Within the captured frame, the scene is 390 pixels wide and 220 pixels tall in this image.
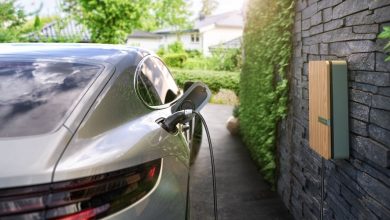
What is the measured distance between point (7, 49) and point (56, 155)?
1.38 metres

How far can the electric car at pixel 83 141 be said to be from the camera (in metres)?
1.51

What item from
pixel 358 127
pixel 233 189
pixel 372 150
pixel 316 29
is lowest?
pixel 233 189

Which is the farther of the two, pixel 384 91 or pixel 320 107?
pixel 320 107

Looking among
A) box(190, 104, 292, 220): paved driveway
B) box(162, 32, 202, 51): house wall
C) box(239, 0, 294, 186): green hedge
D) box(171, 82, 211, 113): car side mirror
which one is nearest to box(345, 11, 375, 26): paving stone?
box(171, 82, 211, 113): car side mirror

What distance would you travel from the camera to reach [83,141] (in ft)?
5.74

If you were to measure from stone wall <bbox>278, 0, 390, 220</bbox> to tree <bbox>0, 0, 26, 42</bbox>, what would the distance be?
30.8ft

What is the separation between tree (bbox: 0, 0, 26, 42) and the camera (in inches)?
434

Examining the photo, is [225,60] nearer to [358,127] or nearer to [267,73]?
[267,73]

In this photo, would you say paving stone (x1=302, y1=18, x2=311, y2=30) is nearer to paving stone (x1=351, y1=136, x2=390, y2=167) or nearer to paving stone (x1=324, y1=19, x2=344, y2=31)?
paving stone (x1=324, y1=19, x2=344, y2=31)

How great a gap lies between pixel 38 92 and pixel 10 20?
11435 millimetres

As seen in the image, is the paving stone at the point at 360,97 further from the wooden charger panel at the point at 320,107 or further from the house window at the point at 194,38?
the house window at the point at 194,38

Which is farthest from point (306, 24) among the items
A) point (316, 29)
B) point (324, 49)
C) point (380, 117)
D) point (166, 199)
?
point (166, 199)

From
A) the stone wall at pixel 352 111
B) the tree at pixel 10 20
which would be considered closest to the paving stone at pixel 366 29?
the stone wall at pixel 352 111

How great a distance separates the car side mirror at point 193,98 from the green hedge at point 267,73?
143cm
